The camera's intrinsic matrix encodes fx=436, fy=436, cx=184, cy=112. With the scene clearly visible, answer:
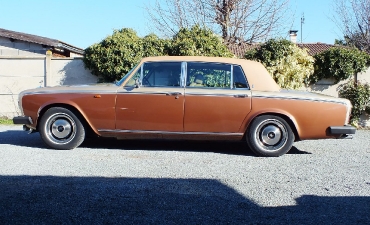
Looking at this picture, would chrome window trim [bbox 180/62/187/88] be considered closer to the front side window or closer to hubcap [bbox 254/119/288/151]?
the front side window

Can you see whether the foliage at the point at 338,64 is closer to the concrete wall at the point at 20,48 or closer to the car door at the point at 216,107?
the car door at the point at 216,107

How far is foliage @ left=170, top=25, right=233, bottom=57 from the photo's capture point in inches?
436

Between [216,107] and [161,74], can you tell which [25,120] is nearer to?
[161,74]

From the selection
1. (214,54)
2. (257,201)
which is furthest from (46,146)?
(214,54)

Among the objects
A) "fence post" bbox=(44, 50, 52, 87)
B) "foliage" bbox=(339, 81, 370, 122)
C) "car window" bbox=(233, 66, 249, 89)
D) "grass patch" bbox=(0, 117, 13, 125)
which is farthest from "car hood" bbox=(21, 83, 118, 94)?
"foliage" bbox=(339, 81, 370, 122)

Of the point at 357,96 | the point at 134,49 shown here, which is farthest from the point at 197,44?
the point at 357,96

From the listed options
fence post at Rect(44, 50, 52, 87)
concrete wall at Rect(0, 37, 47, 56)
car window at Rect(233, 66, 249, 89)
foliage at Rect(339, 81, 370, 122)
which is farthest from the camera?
concrete wall at Rect(0, 37, 47, 56)

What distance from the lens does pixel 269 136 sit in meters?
6.82

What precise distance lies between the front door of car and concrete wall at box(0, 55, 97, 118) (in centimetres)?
509

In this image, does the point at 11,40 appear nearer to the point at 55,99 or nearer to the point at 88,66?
the point at 88,66

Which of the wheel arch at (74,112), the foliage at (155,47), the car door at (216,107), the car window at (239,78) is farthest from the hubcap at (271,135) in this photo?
the foliage at (155,47)

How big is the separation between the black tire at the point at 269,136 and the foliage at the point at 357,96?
4.93 metres

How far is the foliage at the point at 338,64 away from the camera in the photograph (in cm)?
1095

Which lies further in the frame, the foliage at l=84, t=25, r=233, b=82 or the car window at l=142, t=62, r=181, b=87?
the foliage at l=84, t=25, r=233, b=82
